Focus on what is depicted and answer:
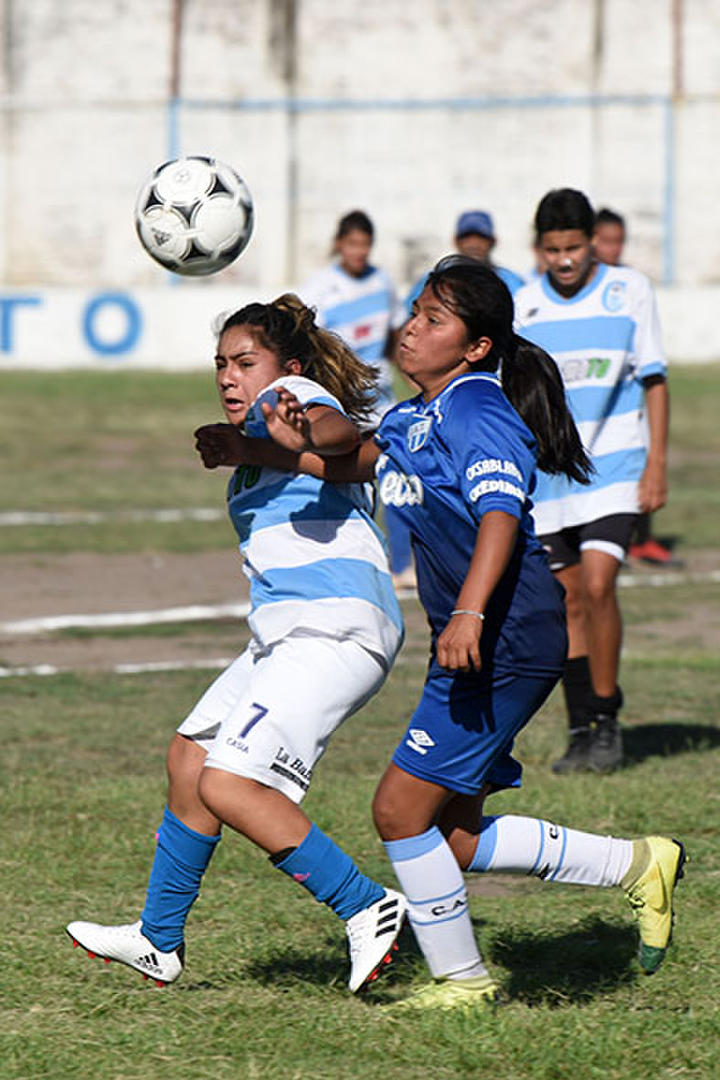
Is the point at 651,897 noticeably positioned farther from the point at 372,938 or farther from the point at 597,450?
the point at 597,450

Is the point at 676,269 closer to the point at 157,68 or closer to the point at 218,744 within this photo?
the point at 157,68

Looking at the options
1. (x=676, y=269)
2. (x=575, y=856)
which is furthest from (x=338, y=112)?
(x=575, y=856)

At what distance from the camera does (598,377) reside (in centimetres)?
745

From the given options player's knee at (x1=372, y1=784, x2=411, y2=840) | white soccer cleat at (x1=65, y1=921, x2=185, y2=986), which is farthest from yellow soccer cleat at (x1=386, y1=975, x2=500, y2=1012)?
white soccer cleat at (x1=65, y1=921, x2=185, y2=986)

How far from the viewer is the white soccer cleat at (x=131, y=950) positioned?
182 inches

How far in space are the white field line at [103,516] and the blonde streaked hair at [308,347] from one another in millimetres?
9382

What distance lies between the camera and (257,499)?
4.79 m

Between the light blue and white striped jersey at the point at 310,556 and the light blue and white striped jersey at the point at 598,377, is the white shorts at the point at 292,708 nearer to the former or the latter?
the light blue and white striped jersey at the point at 310,556

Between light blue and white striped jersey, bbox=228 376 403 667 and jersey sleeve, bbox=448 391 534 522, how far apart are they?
360 mm

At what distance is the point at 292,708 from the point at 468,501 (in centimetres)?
65

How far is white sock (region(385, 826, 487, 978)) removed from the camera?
445 cm

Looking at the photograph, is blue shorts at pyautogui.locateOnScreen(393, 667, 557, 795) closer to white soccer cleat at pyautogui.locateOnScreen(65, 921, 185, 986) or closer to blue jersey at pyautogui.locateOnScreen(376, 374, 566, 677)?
blue jersey at pyautogui.locateOnScreen(376, 374, 566, 677)

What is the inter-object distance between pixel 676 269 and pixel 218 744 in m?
26.3

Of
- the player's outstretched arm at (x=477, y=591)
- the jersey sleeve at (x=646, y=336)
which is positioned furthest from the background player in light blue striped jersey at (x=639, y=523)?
the player's outstretched arm at (x=477, y=591)
